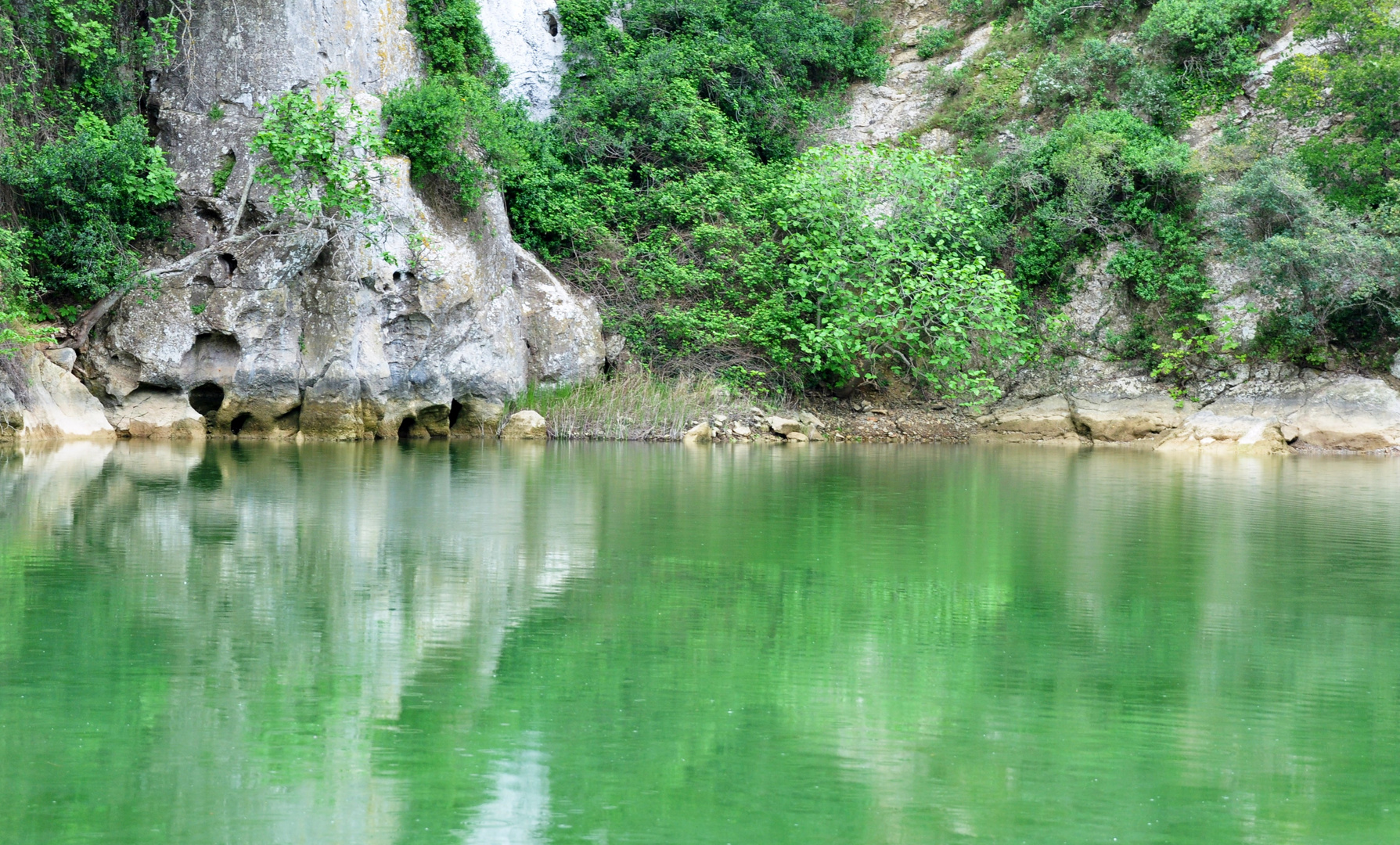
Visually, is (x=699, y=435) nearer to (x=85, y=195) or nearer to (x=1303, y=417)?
(x=85, y=195)

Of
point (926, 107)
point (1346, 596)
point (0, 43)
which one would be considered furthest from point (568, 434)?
point (1346, 596)

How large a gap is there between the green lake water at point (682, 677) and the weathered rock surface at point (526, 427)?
1171 cm

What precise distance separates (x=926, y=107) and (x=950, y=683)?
28.1 m

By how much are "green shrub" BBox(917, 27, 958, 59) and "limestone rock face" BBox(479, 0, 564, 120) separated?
1032cm

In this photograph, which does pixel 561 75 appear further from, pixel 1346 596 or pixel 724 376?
pixel 1346 596

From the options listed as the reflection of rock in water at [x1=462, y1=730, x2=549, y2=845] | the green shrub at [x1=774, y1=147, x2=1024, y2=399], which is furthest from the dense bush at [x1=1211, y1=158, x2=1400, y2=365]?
the reflection of rock in water at [x1=462, y1=730, x2=549, y2=845]

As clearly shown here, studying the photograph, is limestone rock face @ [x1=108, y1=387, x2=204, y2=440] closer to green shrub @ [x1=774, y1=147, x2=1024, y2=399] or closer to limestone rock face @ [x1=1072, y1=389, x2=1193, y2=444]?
green shrub @ [x1=774, y1=147, x2=1024, y2=399]

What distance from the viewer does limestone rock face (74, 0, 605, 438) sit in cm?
2062

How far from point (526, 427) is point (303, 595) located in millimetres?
16102

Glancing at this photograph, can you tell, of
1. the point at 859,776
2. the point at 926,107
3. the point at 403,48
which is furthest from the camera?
the point at 926,107

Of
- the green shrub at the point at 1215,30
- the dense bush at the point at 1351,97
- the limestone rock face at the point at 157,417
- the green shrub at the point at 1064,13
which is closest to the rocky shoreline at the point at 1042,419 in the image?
the limestone rock face at the point at 157,417

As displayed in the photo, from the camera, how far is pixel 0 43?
779 inches

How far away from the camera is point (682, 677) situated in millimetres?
5387

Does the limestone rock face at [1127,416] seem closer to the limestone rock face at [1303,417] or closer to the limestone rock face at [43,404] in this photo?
the limestone rock face at [1303,417]
